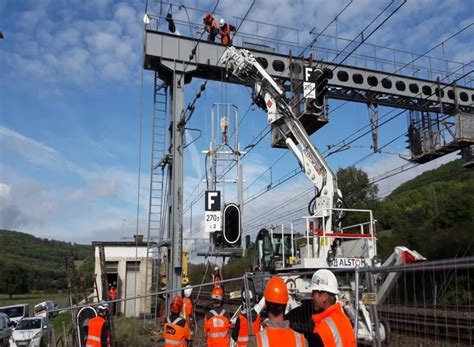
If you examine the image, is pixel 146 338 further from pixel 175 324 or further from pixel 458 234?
pixel 458 234

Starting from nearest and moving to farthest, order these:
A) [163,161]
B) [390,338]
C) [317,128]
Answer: [390,338], [317,128], [163,161]

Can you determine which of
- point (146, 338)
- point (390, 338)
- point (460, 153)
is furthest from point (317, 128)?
point (390, 338)

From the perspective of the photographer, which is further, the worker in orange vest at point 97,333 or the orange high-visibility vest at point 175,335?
the worker in orange vest at point 97,333

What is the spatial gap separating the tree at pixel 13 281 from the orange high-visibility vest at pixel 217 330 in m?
101

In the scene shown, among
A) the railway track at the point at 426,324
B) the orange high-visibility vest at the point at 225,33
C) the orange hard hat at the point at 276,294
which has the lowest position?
the railway track at the point at 426,324

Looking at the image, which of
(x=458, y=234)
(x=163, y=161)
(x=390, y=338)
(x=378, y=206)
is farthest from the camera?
(x=378, y=206)

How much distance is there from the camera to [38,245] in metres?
153

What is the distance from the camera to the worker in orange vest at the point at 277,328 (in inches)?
136

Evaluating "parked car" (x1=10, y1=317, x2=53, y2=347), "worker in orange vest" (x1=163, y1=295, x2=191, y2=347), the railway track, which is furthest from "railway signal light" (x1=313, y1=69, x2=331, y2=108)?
"parked car" (x1=10, y1=317, x2=53, y2=347)

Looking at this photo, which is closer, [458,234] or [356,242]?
[356,242]

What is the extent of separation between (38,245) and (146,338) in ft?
489

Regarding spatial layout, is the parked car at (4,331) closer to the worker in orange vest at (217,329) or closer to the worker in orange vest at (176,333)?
the worker in orange vest at (176,333)

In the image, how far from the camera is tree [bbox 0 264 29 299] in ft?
327

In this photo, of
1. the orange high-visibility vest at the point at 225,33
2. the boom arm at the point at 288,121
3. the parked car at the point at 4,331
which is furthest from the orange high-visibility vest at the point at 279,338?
the parked car at the point at 4,331
